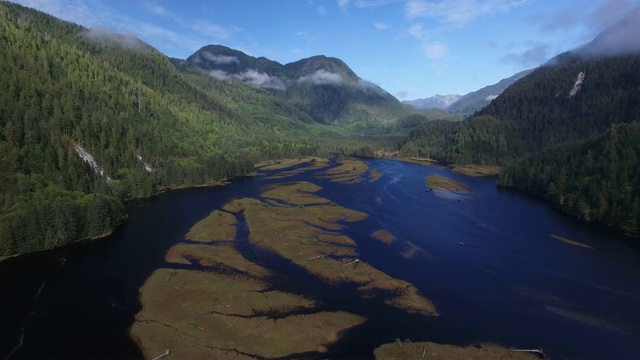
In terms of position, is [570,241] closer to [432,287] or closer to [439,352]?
[432,287]

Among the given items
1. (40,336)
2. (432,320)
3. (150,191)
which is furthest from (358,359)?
(150,191)

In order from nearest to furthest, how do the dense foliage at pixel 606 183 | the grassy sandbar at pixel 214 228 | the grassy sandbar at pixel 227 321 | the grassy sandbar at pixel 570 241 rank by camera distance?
the grassy sandbar at pixel 227 321, the grassy sandbar at pixel 214 228, the grassy sandbar at pixel 570 241, the dense foliage at pixel 606 183

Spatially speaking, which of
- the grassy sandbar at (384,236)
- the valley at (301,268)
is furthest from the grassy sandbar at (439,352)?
the grassy sandbar at (384,236)

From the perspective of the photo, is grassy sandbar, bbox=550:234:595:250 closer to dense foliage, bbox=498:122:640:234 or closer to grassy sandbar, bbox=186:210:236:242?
dense foliage, bbox=498:122:640:234

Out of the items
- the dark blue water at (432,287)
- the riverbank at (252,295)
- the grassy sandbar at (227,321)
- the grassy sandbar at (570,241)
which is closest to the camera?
the grassy sandbar at (227,321)

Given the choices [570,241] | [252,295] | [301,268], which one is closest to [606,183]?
[570,241]

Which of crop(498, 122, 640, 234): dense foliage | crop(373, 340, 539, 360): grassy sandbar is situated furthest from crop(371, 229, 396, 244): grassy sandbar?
Result: crop(498, 122, 640, 234): dense foliage

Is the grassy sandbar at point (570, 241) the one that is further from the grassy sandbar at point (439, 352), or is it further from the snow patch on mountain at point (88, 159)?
the snow patch on mountain at point (88, 159)

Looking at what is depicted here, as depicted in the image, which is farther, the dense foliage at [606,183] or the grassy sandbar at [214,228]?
the dense foliage at [606,183]

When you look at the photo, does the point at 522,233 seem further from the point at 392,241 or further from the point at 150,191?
the point at 150,191
